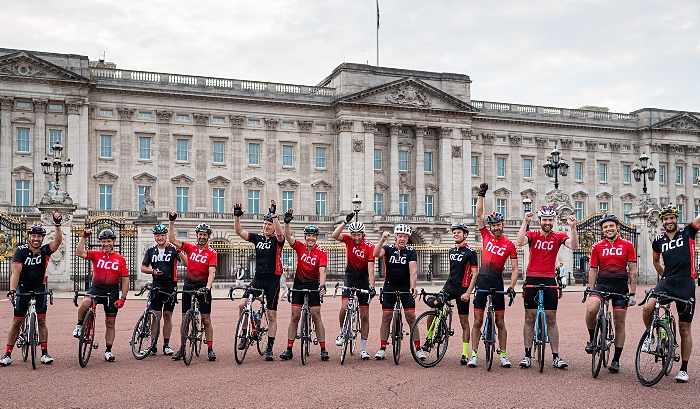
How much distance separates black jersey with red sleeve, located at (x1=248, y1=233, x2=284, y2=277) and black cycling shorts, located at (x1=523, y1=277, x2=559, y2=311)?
411cm

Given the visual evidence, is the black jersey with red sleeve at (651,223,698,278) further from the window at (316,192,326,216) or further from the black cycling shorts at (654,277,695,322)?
the window at (316,192,326,216)

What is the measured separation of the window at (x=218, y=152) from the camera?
2304 inches

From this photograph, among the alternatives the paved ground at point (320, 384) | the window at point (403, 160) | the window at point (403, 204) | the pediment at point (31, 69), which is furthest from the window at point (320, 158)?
the paved ground at point (320, 384)

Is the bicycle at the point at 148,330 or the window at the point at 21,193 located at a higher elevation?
the window at the point at 21,193

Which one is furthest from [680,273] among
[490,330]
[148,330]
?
[148,330]

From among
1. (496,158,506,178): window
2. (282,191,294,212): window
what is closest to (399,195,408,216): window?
(282,191,294,212): window

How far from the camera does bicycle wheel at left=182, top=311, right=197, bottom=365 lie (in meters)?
11.9

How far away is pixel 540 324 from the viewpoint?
1158 centimetres

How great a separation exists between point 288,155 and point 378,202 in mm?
Answer: 8439

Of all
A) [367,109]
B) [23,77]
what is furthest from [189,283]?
[367,109]

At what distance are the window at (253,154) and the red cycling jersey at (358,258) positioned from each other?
1861 inches

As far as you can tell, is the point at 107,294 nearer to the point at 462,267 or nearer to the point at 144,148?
the point at 462,267

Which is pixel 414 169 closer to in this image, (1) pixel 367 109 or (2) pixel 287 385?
(1) pixel 367 109

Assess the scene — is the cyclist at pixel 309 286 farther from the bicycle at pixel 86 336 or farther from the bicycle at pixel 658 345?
the bicycle at pixel 658 345
